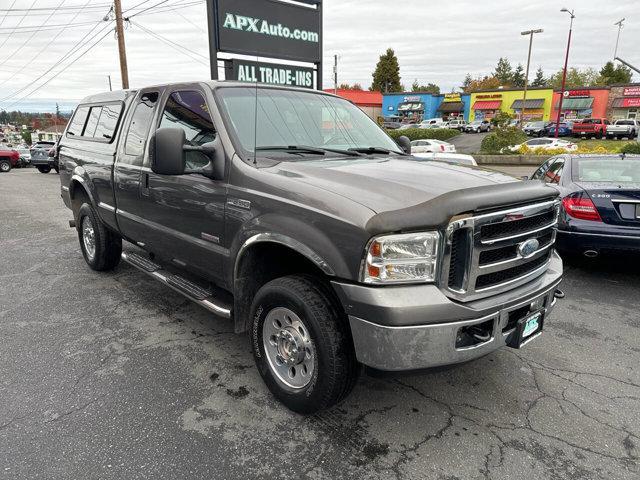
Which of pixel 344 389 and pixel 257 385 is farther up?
pixel 344 389

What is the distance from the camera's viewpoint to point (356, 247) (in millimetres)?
2365

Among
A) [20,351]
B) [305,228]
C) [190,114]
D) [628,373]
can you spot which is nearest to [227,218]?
[305,228]

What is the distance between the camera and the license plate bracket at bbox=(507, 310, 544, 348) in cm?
268

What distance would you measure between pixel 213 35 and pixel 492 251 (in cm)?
777

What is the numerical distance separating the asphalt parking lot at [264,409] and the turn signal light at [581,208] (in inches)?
43.8

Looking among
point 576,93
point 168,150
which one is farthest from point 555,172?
point 576,93

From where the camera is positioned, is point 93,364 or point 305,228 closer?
point 305,228

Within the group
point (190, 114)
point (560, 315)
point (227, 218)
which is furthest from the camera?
point (560, 315)

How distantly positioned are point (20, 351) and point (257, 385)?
2.00 metres

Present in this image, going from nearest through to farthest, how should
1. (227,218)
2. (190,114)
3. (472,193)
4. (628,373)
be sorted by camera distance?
(472,193), (227,218), (628,373), (190,114)

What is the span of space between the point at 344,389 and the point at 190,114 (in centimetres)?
242

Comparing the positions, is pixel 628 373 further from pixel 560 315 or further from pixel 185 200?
pixel 185 200

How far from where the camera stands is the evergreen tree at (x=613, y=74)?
82.1 m

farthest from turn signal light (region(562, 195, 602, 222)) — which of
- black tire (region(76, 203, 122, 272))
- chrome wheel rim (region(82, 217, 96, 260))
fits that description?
chrome wheel rim (region(82, 217, 96, 260))
